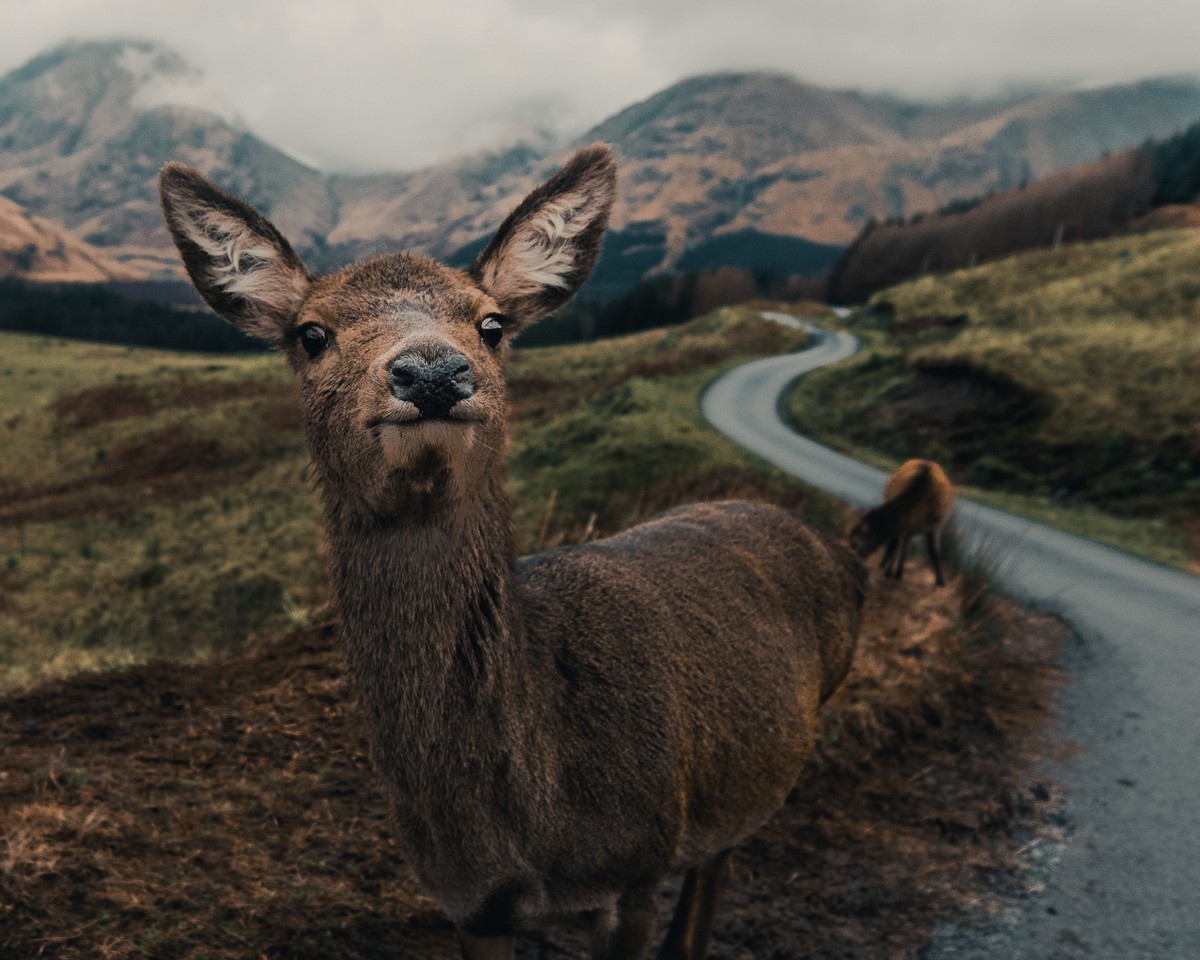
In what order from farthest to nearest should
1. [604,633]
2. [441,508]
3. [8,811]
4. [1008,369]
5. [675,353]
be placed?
1. [675,353]
2. [1008,369]
3. [8,811]
4. [604,633]
5. [441,508]

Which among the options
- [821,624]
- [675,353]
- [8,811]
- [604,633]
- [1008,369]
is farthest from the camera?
[675,353]

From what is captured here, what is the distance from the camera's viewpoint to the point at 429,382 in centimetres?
228

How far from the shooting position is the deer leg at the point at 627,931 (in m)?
3.12

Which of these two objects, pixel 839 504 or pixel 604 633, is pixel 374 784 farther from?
pixel 839 504

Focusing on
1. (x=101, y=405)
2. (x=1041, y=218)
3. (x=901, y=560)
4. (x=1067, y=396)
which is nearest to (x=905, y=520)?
(x=901, y=560)

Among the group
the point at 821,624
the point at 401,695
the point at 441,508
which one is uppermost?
the point at 441,508

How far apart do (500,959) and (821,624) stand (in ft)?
8.02

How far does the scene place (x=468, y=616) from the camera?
2846 mm

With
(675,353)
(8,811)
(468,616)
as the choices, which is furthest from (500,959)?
(675,353)

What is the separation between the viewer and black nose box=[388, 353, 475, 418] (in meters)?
2.28

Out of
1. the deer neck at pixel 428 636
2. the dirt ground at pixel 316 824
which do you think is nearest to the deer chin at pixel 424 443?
the deer neck at pixel 428 636

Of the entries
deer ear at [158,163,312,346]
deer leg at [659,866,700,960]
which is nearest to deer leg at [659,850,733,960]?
deer leg at [659,866,700,960]

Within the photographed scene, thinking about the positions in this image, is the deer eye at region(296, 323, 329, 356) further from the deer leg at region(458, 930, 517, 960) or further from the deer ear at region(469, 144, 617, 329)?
the deer leg at region(458, 930, 517, 960)

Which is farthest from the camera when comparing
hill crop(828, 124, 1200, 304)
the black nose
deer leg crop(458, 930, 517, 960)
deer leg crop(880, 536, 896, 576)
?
hill crop(828, 124, 1200, 304)
